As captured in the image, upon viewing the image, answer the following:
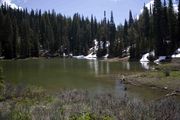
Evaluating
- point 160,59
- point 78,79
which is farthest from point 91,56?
point 78,79

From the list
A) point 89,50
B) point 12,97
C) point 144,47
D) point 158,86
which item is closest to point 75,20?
point 89,50

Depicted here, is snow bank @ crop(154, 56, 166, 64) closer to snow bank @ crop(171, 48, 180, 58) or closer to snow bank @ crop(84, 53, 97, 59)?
snow bank @ crop(171, 48, 180, 58)

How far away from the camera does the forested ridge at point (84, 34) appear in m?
100

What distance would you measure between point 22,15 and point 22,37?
5007 centimetres

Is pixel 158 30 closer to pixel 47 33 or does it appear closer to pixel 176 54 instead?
pixel 176 54

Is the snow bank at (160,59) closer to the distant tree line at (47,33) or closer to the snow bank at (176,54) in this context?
the snow bank at (176,54)

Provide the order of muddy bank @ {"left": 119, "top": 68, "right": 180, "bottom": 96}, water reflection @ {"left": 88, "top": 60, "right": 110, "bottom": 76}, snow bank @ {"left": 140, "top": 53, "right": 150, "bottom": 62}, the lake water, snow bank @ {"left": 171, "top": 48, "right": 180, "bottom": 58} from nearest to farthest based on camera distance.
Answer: muddy bank @ {"left": 119, "top": 68, "right": 180, "bottom": 96}, the lake water, water reflection @ {"left": 88, "top": 60, "right": 110, "bottom": 76}, snow bank @ {"left": 171, "top": 48, "right": 180, "bottom": 58}, snow bank @ {"left": 140, "top": 53, "right": 150, "bottom": 62}

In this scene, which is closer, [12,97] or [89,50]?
[12,97]

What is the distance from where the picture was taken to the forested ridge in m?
100

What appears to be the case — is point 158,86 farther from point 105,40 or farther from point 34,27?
point 34,27

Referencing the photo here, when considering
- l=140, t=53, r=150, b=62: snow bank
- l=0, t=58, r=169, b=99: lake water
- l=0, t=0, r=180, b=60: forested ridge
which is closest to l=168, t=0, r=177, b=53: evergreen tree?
l=0, t=0, r=180, b=60: forested ridge

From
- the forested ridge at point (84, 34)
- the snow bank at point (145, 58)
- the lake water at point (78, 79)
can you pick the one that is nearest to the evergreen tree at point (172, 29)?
the forested ridge at point (84, 34)

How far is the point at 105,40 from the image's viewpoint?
157 metres

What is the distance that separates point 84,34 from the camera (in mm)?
177500
